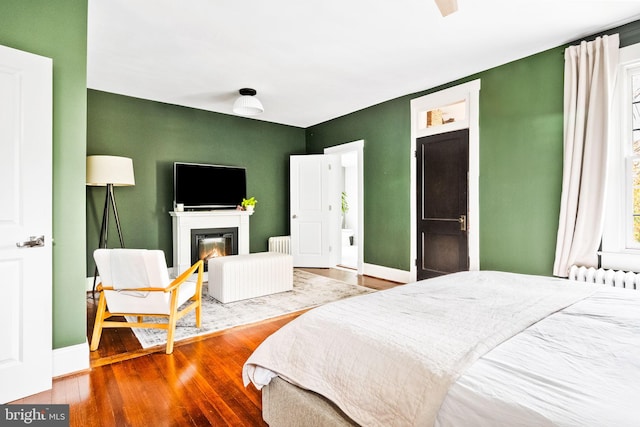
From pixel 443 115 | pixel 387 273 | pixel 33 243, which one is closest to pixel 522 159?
pixel 443 115

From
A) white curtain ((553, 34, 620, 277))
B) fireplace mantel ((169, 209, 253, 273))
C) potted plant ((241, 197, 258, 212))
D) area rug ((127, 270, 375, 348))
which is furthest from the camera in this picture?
potted plant ((241, 197, 258, 212))

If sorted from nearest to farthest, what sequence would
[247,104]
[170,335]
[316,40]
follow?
[170,335]
[316,40]
[247,104]

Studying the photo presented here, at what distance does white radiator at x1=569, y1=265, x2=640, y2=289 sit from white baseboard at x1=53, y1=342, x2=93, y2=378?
3.97 m

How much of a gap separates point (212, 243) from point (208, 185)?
0.91m

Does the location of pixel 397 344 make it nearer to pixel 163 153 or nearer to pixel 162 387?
pixel 162 387

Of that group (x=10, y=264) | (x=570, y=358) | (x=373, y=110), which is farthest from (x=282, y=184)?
(x=570, y=358)

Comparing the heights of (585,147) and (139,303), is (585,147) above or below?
above

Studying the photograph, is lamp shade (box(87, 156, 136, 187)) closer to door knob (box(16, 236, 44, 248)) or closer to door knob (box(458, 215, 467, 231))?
door knob (box(16, 236, 44, 248))

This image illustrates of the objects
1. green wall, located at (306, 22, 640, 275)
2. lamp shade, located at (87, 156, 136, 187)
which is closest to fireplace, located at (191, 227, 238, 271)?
lamp shade, located at (87, 156, 136, 187)

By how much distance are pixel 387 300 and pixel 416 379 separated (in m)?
0.67

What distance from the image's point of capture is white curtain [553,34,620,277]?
292cm

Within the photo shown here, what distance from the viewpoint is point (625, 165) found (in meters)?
2.97

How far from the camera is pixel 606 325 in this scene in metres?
1.35

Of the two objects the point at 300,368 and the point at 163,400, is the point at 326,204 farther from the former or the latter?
the point at 300,368
